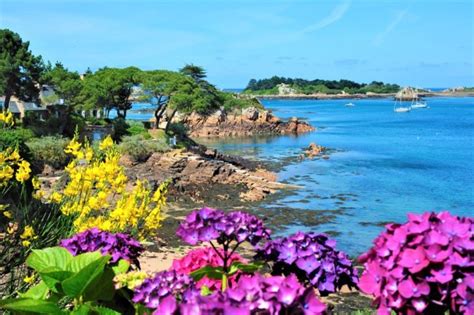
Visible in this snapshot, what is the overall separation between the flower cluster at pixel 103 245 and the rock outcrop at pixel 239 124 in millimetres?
67591

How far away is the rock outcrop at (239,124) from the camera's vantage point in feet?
238

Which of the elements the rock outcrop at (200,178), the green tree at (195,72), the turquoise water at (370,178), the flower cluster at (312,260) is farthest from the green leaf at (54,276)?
the green tree at (195,72)

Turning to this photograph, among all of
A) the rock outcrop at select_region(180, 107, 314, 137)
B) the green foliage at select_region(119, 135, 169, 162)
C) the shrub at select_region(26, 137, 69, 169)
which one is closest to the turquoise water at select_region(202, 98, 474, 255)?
the rock outcrop at select_region(180, 107, 314, 137)

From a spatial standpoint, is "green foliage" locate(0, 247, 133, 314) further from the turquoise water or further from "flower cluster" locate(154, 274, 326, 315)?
the turquoise water

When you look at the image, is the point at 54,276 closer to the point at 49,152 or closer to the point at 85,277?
the point at 85,277

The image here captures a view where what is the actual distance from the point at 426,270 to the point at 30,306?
1.76 meters

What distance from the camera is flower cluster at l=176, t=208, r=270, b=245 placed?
2984 mm

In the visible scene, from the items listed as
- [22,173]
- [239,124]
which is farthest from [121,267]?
[239,124]

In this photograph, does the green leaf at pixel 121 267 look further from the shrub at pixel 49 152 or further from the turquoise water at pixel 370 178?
the shrub at pixel 49 152

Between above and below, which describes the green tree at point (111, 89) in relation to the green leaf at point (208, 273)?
above

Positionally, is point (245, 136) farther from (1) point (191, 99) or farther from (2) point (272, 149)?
(1) point (191, 99)

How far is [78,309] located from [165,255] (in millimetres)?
14577

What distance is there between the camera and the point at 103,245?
3158 mm

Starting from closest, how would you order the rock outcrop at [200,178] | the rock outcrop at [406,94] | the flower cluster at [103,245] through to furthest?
the flower cluster at [103,245], the rock outcrop at [200,178], the rock outcrop at [406,94]
